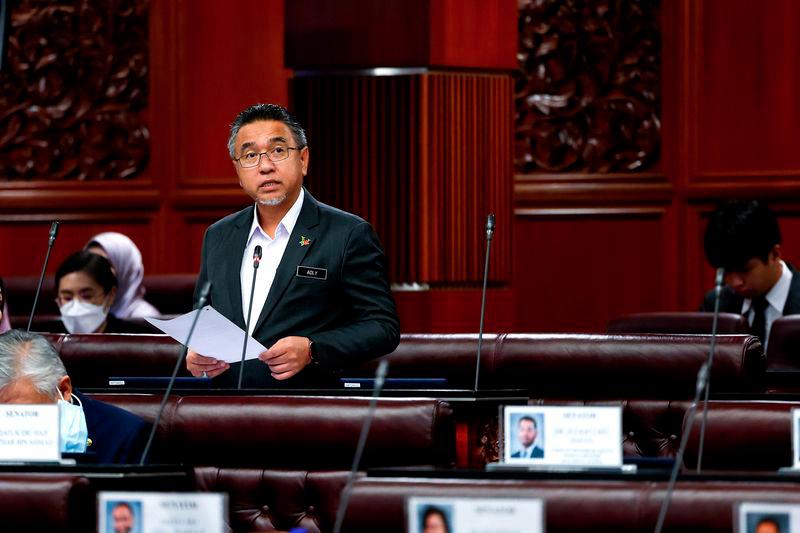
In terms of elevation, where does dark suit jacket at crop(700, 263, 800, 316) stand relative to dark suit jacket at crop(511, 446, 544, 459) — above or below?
below

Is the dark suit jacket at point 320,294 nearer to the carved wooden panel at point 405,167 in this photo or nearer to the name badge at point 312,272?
the name badge at point 312,272

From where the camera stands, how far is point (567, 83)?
7246 mm

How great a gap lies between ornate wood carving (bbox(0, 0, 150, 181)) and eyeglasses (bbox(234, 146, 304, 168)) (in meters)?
4.18

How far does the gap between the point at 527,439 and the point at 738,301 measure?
10.1 feet

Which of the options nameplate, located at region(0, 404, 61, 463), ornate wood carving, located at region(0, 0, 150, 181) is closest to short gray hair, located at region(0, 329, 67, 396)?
nameplate, located at region(0, 404, 61, 463)

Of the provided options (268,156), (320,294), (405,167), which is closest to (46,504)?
(320,294)

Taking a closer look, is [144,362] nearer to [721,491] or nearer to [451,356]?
[451,356]

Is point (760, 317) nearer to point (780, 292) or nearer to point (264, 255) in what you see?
point (780, 292)

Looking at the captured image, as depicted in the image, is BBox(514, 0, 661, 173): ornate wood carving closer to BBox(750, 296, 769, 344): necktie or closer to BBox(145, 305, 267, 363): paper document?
BBox(750, 296, 769, 344): necktie

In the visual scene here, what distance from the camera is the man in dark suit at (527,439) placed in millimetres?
2285

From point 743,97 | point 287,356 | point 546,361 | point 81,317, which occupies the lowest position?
point 81,317

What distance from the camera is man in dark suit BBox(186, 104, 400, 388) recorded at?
3510mm

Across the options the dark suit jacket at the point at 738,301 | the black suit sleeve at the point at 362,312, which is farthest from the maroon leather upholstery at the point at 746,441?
the dark suit jacket at the point at 738,301

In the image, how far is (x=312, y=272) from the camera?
11.6 ft
